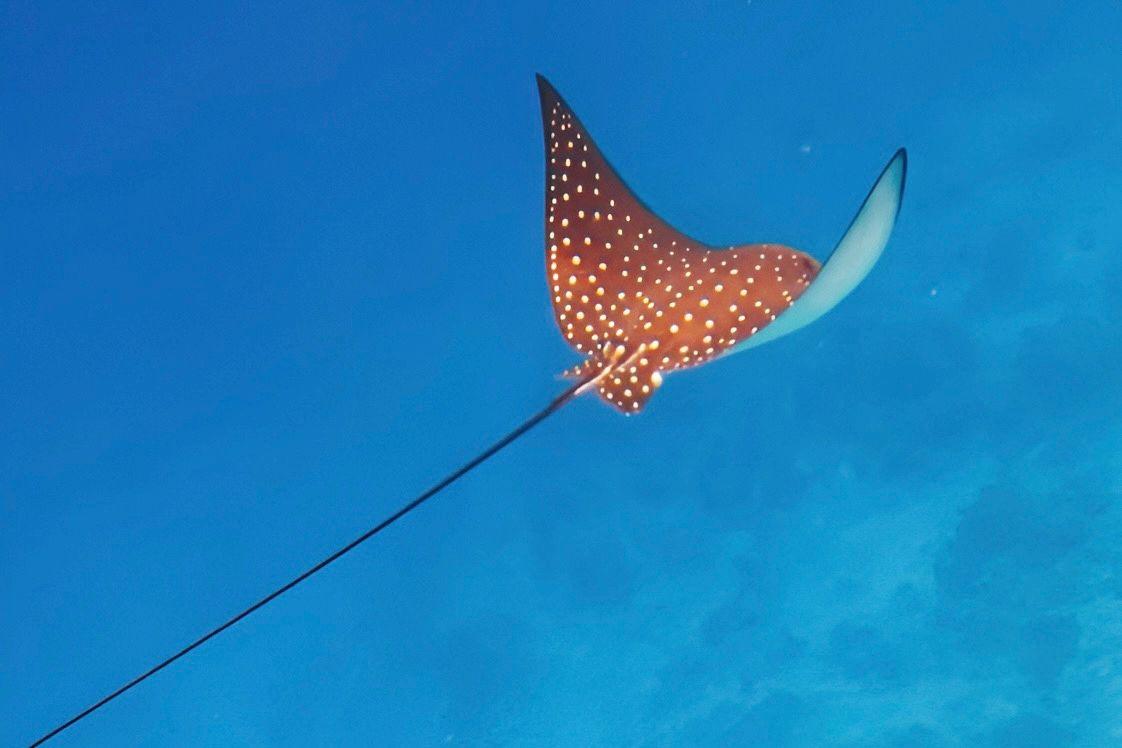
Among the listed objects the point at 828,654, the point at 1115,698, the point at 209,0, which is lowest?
the point at 1115,698

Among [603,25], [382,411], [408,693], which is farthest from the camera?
[408,693]

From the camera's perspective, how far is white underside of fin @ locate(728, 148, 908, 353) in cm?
229

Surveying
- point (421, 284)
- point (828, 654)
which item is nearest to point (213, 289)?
point (421, 284)

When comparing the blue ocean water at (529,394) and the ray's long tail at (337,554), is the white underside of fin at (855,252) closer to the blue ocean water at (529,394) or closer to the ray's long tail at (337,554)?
the ray's long tail at (337,554)

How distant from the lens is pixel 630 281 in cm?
320

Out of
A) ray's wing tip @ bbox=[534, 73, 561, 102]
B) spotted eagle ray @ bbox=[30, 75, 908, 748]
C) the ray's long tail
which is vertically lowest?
the ray's long tail

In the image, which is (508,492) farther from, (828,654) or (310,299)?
(828,654)

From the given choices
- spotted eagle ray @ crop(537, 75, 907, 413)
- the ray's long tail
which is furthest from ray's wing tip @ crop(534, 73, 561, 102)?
the ray's long tail

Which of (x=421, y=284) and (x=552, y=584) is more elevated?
(x=421, y=284)

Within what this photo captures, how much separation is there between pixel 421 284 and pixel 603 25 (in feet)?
4.67

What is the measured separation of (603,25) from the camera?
4008 millimetres

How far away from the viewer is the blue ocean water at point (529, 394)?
3.96 metres

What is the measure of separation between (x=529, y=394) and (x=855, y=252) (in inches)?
84.5

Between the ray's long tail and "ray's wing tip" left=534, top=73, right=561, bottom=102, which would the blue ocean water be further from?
the ray's long tail
